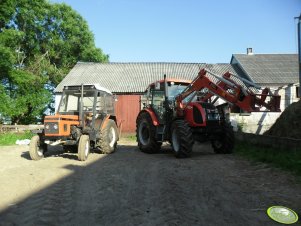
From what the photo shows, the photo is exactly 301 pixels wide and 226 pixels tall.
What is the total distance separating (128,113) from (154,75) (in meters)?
4.40

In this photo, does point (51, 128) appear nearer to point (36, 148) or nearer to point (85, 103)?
point (36, 148)

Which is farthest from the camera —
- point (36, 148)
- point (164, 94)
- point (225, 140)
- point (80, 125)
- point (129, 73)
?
point (129, 73)

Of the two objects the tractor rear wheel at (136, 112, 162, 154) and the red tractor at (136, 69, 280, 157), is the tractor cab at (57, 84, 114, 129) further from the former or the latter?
the red tractor at (136, 69, 280, 157)

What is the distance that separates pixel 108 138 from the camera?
10945 millimetres

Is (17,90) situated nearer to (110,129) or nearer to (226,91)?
(110,129)

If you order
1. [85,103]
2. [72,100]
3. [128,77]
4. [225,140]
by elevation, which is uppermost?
[128,77]

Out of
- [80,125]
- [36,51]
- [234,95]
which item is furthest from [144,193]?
[36,51]

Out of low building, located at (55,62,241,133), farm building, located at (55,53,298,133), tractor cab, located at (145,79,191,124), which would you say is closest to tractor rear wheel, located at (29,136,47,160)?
tractor cab, located at (145,79,191,124)

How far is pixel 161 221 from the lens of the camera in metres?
4.40

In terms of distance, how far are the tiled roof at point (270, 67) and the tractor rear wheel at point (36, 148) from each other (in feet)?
60.5

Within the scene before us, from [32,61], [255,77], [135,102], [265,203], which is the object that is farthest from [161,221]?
[32,61]

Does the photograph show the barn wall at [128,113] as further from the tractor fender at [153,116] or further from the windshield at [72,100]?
the windshield at [72,100]

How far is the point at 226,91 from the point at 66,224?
661 cm

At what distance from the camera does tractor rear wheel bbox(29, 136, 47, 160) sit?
31.8 ft
